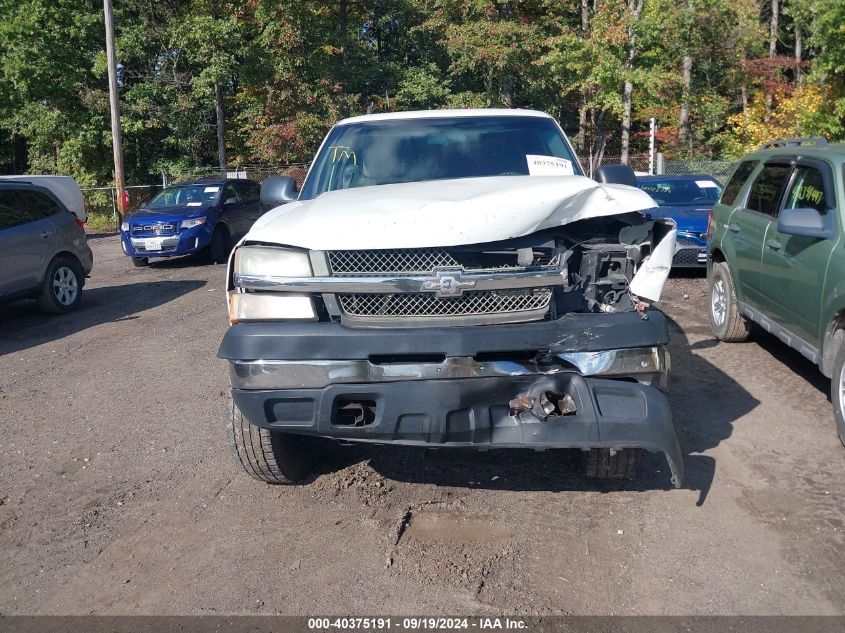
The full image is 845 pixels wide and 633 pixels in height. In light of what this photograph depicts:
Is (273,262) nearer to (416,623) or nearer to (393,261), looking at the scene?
(393,261)

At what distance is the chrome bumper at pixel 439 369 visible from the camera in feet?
11.1

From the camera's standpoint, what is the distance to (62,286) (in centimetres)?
1030

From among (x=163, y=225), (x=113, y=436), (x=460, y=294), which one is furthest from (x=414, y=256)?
(x=163, y=225)

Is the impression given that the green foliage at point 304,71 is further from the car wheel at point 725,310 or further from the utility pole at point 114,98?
the car wheel at point 725,310

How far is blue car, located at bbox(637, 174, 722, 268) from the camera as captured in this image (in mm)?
11102

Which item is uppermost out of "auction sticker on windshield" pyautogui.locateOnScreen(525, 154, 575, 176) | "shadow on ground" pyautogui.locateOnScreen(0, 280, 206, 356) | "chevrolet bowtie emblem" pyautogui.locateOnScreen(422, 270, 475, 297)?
"auction sticker on windshield" pyautogui.locateOnScreen(525, 154, 575, 176)

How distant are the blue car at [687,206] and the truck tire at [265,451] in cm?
731

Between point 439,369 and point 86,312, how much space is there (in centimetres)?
840

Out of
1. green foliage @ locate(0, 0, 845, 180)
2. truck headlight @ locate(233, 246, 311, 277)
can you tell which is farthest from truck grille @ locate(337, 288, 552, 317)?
green foliage @ locate(0, 0, 845, 180)

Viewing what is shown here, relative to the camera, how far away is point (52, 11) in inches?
1097

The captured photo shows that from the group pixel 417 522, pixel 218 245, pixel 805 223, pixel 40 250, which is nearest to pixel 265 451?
pixel 417 522

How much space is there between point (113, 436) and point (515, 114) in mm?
3529

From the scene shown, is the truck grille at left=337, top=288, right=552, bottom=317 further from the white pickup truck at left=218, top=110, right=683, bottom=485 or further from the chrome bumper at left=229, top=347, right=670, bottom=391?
the chrome bumper at left=229, top=347, right=670, bottom=391

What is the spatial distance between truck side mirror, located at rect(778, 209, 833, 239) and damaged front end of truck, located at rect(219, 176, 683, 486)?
2021 mm
